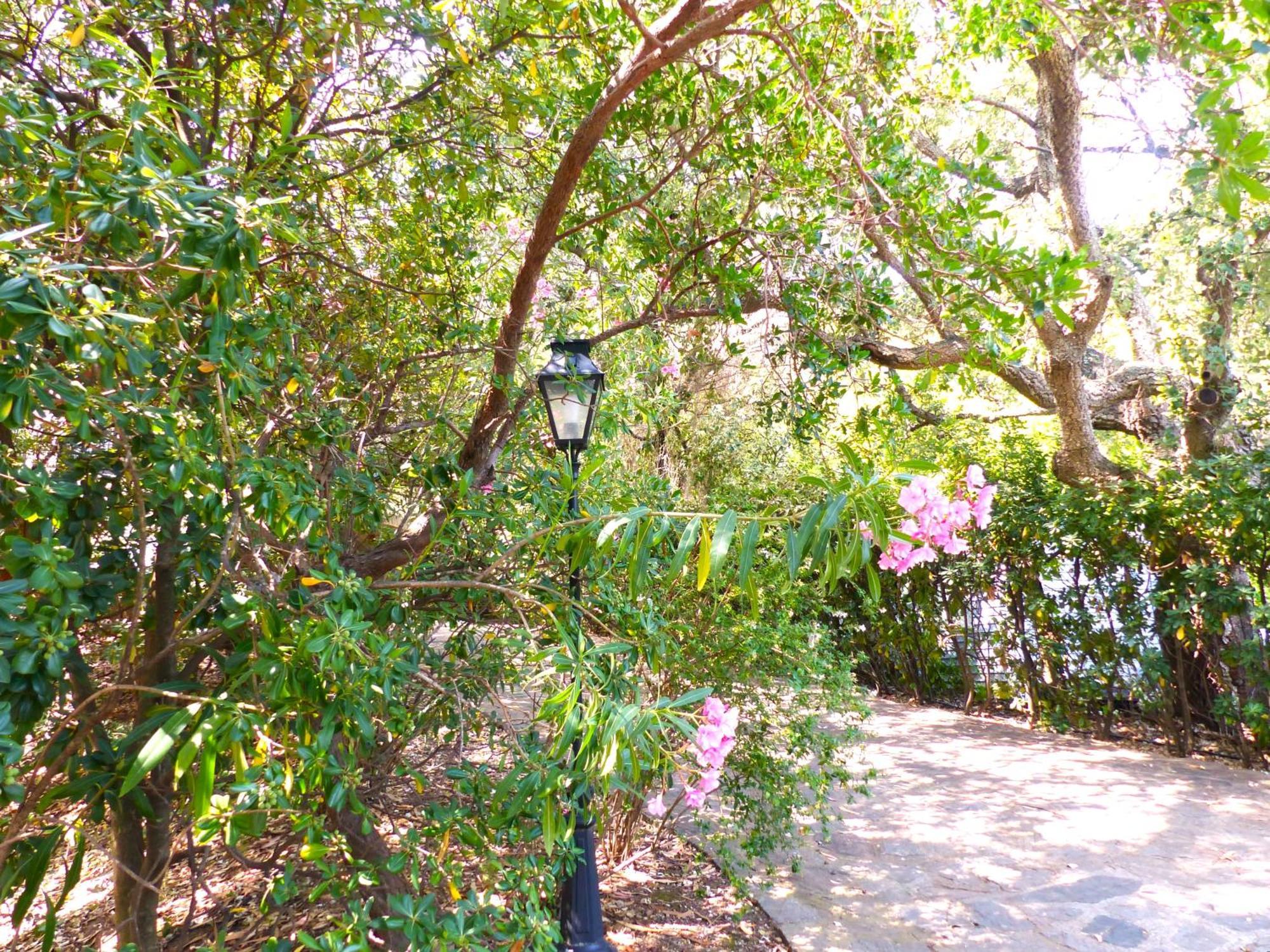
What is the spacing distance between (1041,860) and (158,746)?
4553 mm

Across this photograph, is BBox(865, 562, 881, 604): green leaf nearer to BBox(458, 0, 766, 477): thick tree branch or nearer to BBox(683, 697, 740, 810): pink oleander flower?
BBox(683, 697, 740, 810): pink oleander flower

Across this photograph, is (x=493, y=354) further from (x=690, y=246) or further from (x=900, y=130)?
(x=900, y=130)

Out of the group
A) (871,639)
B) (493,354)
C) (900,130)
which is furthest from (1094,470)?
(493,354)

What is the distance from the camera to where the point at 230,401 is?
5.50ft

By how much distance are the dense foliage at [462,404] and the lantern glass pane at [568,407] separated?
14cm

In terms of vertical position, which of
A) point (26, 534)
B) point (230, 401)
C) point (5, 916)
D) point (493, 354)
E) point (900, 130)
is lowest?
point (5, 916)

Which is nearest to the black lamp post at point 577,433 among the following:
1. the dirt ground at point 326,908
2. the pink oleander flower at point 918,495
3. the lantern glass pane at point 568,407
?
the lantern glass pane at point 568,407

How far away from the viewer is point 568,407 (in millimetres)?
3000


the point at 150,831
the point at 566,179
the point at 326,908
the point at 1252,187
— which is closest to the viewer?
the point at 1252,187

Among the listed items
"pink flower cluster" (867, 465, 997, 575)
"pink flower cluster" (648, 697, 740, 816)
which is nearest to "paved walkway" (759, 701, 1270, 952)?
"pink flower cluster" (648, 697, 740, 816)

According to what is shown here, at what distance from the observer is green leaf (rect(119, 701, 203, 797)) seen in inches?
53.3

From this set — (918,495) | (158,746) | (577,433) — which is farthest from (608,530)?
(577,433)

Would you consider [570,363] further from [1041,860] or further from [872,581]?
[1041,860]

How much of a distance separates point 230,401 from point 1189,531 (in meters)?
6.65
